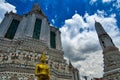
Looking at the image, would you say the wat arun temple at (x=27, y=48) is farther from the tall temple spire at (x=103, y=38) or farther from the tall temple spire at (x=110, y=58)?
the tall temple spire at (x=103, y=38)

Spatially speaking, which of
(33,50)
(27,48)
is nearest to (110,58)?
(33,50)

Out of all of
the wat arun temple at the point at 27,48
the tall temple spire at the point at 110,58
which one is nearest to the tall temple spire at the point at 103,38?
the tall temple spire at the point at 110,58

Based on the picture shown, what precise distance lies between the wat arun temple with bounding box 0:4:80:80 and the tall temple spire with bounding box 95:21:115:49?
16647mm

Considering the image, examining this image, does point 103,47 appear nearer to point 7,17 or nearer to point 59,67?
point 59,67

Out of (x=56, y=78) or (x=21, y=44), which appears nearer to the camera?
(x=56, y=78)

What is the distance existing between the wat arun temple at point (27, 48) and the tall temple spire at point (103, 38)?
1665 centimetres

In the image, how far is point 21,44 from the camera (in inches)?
1516

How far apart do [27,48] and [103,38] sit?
30391mm

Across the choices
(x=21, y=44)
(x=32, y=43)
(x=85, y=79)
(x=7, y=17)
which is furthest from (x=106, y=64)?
(x=7, y=17)

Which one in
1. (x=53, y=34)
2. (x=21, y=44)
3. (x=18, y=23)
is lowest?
(x=21, y=44)

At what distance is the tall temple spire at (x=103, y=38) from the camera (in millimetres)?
49391

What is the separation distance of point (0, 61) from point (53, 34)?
27.4 meters

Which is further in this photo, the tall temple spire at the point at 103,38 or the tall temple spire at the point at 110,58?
the tall temple spire at the point at 103,38

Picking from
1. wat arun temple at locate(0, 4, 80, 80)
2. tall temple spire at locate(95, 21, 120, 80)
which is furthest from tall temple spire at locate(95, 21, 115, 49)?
wat arun temple at locate(0, 4, 80, 80)
